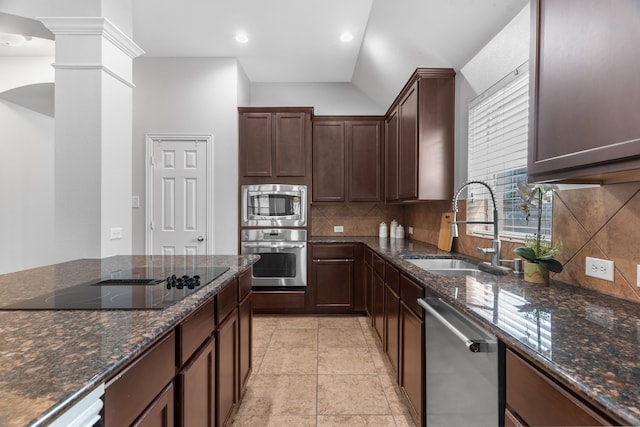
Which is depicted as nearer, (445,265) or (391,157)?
(445,265)

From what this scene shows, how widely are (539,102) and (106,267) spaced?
229 centimetres

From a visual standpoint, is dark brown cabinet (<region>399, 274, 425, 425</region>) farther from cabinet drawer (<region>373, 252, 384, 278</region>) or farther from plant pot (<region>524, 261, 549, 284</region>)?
cabinet drawer (<region>373, 252, 384, 278</region>)

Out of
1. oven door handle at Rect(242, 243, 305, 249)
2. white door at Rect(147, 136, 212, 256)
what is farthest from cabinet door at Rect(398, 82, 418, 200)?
white door at Rect(147, 136, 212, 256)

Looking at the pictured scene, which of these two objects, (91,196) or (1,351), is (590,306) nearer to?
(1,351)

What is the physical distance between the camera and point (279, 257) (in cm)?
375

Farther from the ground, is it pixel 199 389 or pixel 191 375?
pixel 191 375

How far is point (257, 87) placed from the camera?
4387 mm

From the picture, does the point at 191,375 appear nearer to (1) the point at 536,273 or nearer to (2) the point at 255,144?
(1) the point at 536,273

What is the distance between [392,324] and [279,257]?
1809 mm

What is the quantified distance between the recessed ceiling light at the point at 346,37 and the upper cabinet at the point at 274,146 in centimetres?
84

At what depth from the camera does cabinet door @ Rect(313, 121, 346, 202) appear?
397cm

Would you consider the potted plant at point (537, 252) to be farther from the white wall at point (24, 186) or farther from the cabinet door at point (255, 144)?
the white wall at point (24, 186)

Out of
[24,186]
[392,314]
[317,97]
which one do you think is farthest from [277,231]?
[24,186]

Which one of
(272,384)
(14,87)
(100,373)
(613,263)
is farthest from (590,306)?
(14,87)
